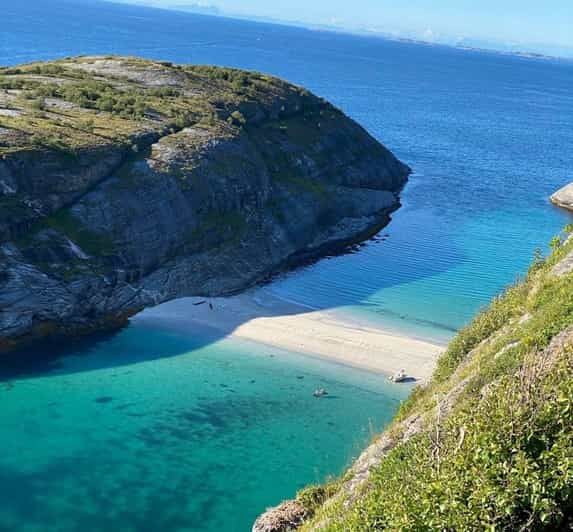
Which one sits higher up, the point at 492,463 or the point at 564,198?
the point at 492,463

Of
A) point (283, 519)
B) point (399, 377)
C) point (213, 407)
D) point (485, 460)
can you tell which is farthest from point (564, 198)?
point (485, 460)

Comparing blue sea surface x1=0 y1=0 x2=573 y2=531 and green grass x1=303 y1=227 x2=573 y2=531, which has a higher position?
green grass x1=303 y1=227 x2=573 y2=531

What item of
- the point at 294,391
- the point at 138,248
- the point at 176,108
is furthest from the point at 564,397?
the point at 176,108

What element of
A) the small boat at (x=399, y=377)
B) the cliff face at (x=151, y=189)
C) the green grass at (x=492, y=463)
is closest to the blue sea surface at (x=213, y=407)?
the small boat at (x=399, y=377)

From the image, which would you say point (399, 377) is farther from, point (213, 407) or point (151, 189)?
point (151, 189)

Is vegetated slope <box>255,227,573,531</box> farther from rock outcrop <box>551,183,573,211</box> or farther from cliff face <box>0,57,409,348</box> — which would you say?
rock outcrop <box>551,183,573,211</box>

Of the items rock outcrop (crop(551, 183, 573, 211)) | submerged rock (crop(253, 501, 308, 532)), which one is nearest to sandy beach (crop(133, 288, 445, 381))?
submerged rock (crop(253, 501, 308, 532))
